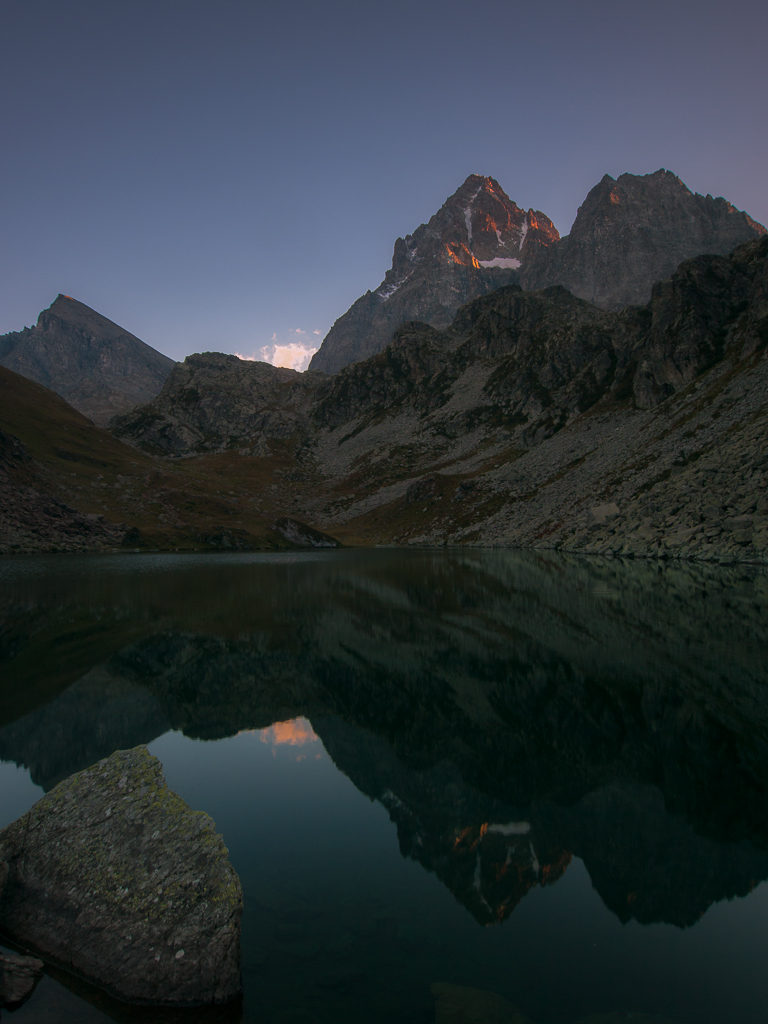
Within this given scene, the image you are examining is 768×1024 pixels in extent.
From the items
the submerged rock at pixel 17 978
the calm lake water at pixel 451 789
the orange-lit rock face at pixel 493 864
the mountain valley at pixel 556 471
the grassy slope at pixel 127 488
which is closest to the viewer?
the submerged rock at pixel 17 978

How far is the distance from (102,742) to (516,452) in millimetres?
157325

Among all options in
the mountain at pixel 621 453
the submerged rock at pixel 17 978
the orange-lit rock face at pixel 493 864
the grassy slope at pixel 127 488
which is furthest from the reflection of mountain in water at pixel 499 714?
the grassy slope at pixel 127 488

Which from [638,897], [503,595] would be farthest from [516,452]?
[638,897]

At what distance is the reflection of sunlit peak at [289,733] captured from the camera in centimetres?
1566

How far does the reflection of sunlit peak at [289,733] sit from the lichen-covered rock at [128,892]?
23.7ft

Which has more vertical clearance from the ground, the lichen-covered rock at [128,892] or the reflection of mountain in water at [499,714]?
the lichen-covered rock at [128,892]

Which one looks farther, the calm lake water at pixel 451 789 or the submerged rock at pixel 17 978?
the calm lake water at pixel 451 789

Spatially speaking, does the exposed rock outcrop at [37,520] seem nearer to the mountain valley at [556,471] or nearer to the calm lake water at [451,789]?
the mountain valley at [556,471]

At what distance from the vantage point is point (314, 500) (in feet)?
625

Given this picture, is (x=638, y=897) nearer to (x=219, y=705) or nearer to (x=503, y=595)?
(x=219, y=705)

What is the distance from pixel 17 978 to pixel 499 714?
13320mm

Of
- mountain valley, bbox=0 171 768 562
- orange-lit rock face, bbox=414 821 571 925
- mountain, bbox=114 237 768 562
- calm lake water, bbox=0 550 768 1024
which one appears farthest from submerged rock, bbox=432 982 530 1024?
mountain, bbox=114 237 768 562

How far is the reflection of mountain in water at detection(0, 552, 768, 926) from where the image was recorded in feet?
32.0

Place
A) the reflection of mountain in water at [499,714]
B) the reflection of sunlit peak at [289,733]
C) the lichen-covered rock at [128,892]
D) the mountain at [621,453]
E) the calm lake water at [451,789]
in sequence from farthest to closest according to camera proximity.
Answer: the mountain at [621,453] → the reflection of sunlit peak at [289,733] → the reflection of mountain in water at [499,714] → the calm lake water at [451,789] → the lichen-covered rock at [128,892]
